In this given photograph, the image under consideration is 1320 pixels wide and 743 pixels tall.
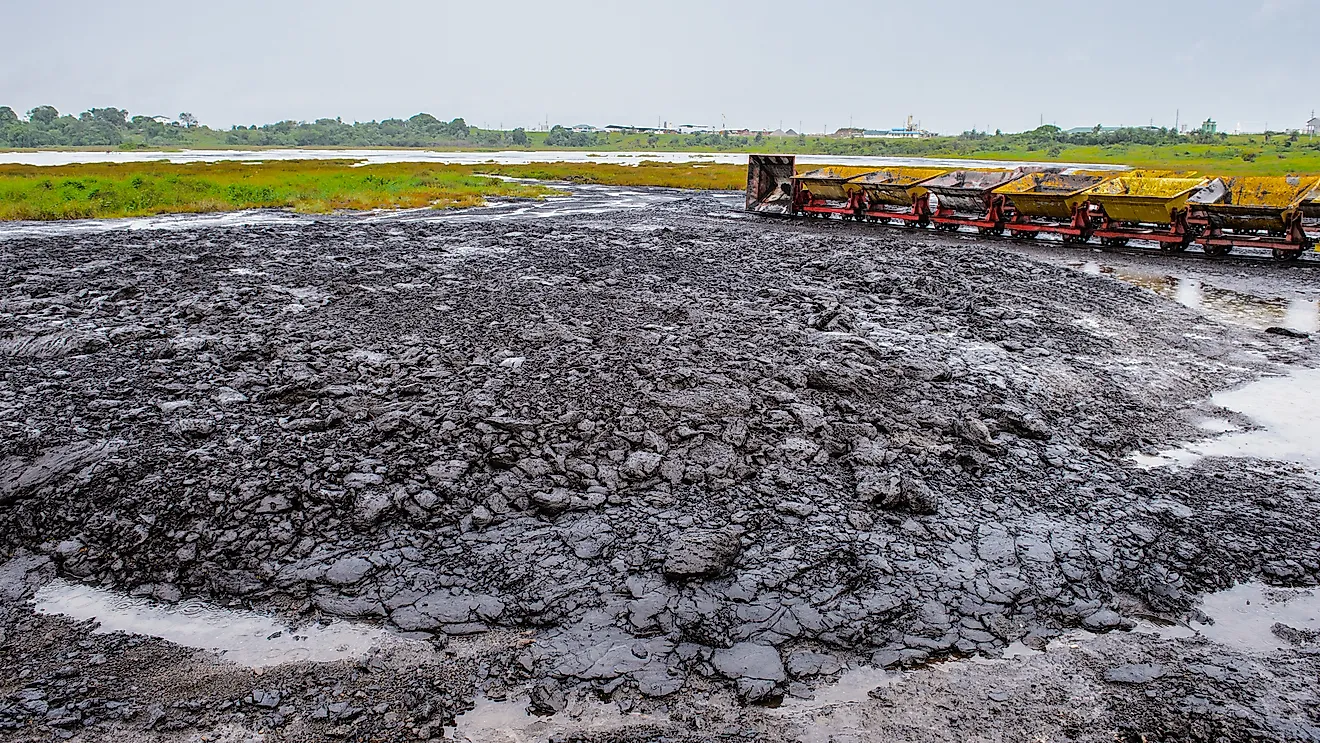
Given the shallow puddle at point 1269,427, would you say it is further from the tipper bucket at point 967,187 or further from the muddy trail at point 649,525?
the tipper bucket at point 967,187

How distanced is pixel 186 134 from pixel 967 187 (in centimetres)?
19603

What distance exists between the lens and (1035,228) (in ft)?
64.4

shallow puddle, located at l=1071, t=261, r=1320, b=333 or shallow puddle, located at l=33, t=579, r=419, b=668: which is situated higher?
shallow puddle, located at l=1071, t=261, r=1320, b=333

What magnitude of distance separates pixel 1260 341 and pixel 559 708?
1032 centimetres

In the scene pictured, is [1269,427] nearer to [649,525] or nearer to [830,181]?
[649,525]

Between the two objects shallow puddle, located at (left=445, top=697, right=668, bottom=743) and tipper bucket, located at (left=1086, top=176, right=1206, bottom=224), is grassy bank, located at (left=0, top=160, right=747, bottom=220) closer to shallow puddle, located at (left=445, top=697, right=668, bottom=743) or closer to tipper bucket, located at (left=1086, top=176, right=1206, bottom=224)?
tipper bucket, located at (left=1086, top=176, right=1206, bottom=224)

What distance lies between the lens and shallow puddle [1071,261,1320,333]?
11000 mm

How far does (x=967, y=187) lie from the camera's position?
21.4 metres

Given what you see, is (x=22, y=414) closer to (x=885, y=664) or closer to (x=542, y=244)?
(x=885, y=664)

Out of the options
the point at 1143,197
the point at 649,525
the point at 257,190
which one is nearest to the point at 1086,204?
the point at 1143,197

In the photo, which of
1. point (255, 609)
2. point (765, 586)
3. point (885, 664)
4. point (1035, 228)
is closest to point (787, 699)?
point (885, 664)

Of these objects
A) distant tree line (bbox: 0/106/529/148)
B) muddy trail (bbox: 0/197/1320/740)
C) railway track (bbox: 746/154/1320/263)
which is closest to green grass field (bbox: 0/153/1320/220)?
railway track (bbox: 746/154/1320/263)

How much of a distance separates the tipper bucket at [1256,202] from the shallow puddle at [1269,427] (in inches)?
371

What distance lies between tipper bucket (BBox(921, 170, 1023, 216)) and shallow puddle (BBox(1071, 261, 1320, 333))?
657 centimetres
